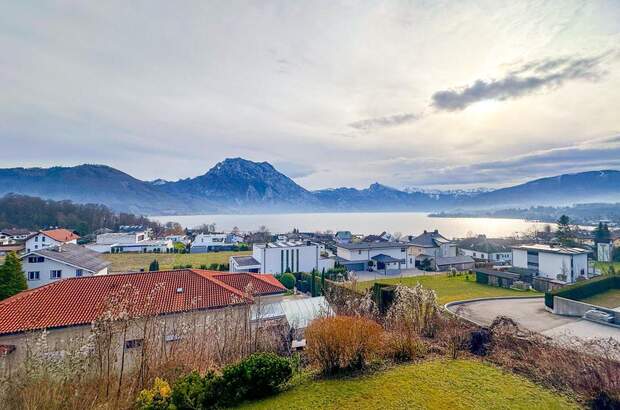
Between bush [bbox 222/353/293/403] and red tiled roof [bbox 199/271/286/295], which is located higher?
bush [bbox 222/353/293/403]

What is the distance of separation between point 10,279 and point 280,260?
19660 mm

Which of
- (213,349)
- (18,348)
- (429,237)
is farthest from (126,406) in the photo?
(429,237)

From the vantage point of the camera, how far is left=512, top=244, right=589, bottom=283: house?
89.2ft

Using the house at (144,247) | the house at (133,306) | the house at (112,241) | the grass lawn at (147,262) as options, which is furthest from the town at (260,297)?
the house at (144,247)

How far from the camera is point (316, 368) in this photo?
6.98 meters

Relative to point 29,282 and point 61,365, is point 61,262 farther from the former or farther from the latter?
point 61,365

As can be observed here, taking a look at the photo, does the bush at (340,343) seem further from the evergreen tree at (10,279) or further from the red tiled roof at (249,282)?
the evergreen tree at (10,279)

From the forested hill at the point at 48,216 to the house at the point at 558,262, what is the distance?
7560 centimetres

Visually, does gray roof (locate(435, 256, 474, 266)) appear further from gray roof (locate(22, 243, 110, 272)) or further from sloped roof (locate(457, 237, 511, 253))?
gray roof (locate(22, 243, 110, 272))

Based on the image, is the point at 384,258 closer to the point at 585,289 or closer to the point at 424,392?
the point at 585,289

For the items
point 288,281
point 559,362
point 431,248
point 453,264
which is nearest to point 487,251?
point 431,248

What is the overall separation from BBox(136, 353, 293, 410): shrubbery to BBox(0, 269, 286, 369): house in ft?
6.16

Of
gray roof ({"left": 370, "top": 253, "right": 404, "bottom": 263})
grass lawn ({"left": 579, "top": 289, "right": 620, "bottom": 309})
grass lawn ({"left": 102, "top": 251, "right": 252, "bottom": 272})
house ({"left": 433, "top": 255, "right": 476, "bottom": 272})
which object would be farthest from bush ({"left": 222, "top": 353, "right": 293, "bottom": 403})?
house ({"left": 433, "top": 255, "right": 476, "bottom": 272})

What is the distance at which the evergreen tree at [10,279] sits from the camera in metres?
17.8
